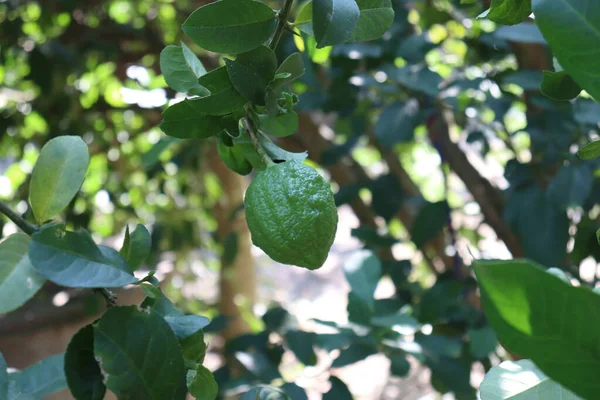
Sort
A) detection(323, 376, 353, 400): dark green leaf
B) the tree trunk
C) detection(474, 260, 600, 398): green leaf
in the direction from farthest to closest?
the tree trunk < detection(323, 376, 353, 400): dark green leaf < detection(474, 260, 600, 398): green leaf

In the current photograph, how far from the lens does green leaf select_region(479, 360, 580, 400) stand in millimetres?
288

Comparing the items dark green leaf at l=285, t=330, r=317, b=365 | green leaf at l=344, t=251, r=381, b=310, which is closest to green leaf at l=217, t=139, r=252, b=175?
green leaf at l=344, t=251, r=381, b=310

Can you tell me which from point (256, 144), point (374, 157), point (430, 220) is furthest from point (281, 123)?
point (374, 157)

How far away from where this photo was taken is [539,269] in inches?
7.7

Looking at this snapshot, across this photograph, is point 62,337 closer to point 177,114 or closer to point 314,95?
point 314,95

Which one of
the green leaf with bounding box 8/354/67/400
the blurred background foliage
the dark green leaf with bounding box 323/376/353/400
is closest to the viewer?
the green leaf with bounding box 8/354/67/400

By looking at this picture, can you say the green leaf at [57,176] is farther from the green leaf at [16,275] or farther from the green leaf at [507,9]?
the green leaf at [507,9]

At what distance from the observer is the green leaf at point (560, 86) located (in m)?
0.29

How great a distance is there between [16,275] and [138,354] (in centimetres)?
9

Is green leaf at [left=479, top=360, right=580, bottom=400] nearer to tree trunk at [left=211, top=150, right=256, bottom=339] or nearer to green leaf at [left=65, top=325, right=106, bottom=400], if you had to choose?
green leaf at [left=65, top=325, right=106, bottom=400]

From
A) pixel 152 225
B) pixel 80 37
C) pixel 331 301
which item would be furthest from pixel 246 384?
pixel 331 301

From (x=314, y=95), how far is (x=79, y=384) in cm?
73

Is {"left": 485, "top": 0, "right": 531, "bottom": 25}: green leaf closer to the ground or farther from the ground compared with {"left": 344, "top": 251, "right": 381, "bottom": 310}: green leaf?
farther from the ground

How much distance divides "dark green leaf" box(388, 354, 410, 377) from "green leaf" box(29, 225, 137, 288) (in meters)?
0.54
